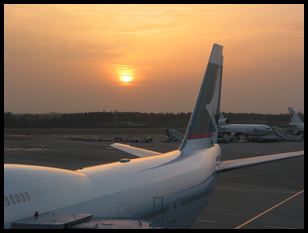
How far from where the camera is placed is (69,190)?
30.7ft

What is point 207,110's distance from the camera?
17391mm

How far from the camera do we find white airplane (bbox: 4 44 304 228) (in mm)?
8086

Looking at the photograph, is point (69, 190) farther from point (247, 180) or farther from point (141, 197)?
point (247, 180)

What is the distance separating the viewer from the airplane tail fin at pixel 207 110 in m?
16.8

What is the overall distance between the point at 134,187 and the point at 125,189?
407 mm

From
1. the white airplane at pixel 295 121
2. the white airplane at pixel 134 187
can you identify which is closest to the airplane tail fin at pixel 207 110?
the white airplane at pixel 134 187

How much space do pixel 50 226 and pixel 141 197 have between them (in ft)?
14.0

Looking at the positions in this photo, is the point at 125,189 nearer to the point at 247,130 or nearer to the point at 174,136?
the point at 174,136

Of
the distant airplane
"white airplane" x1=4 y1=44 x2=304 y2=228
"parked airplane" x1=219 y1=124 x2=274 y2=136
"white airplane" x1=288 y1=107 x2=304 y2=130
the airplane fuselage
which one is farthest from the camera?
"white airplane" x1=288 y1=107 x2=304 y2=130

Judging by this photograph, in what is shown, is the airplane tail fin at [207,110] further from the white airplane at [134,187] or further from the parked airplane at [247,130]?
the parked airplane at [247,130]

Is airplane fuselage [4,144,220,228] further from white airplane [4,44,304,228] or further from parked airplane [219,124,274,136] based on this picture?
parked airplane [219,124,274,136]

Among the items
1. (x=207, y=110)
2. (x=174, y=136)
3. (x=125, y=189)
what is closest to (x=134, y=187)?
(x=125, y=189)

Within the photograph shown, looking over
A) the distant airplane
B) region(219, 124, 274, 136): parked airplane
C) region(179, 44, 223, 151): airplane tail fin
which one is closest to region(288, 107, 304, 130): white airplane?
region(219, 124, 274, 136): parked airplane

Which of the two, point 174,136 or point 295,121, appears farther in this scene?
point 295,121
